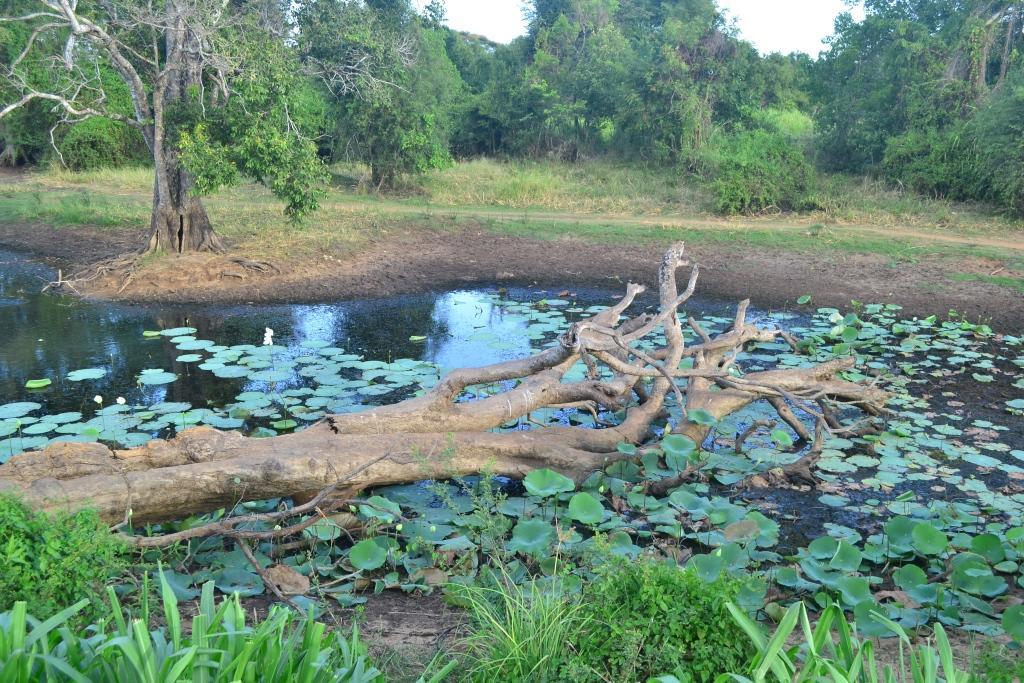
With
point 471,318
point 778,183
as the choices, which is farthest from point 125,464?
point 778,183

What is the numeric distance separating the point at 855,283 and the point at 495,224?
236 inches

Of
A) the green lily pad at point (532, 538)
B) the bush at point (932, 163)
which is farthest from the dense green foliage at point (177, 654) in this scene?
the bush at point (932, 163)

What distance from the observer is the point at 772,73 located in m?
19.8

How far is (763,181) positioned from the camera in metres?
16.4

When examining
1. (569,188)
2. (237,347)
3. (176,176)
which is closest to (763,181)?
(569,188)

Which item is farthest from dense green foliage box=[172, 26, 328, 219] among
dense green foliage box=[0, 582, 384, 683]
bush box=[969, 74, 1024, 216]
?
bush box=[969, 74, 1024, 216]

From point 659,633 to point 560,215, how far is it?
43.7 ft

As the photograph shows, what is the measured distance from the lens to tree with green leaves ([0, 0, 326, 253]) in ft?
34.3

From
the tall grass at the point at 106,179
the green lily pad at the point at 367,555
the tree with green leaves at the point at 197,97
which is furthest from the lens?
the tall grass at the point at 106,179

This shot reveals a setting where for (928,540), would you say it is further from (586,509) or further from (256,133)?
(256,133)

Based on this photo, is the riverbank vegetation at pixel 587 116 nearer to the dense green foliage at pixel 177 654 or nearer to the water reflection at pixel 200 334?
the water reflection at pixel 200 334

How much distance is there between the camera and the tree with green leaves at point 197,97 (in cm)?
1045

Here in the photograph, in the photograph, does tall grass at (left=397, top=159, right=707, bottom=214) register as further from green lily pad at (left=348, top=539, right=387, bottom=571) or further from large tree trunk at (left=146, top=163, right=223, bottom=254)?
green lily pad at (left=348, top=539, right=387, bottom=571)

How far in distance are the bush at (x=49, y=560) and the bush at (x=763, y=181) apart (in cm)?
1401
